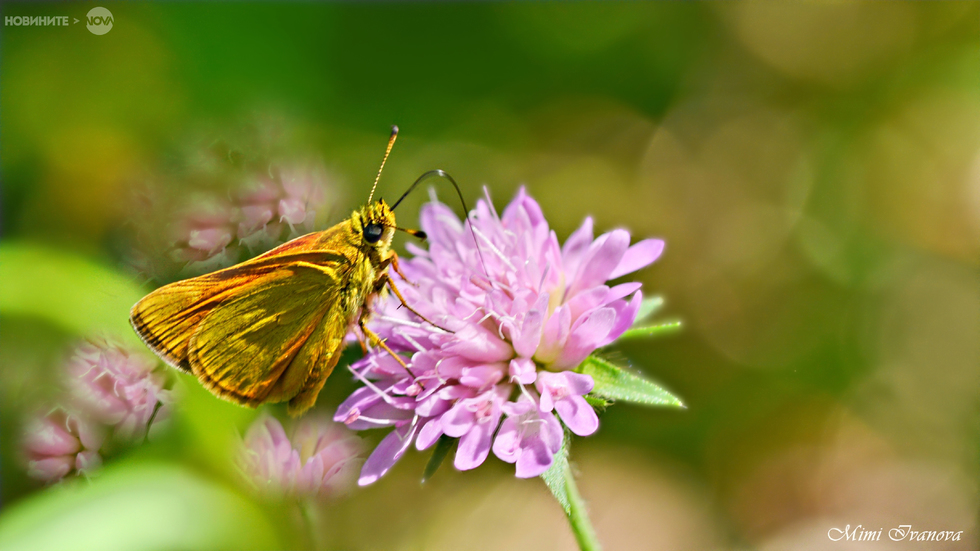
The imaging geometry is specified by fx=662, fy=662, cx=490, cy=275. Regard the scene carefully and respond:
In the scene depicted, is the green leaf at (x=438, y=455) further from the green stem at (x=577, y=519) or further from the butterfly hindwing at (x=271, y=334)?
the butterfly hindwing at (x=271, y=334)

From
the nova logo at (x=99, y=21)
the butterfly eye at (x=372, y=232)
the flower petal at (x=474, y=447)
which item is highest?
the nova logo at (x=99, y=21)

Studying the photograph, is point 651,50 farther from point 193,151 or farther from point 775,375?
point 193,151

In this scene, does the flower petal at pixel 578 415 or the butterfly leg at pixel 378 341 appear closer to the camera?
the flower petal at pixel 578 415

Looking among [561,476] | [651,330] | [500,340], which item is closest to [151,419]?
[500,340]

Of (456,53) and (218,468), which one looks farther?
(456,53)

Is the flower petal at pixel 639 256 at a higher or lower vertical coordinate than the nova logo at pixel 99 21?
lower

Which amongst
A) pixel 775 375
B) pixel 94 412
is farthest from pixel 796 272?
pixel 94 412

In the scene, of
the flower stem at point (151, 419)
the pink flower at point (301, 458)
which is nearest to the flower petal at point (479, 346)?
the pink flower at point (301, 458)

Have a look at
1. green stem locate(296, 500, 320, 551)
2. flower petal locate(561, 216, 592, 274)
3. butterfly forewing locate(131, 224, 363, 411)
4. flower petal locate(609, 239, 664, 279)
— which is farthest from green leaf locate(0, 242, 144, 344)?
flower petal locate(609, 239, 664, 279)
